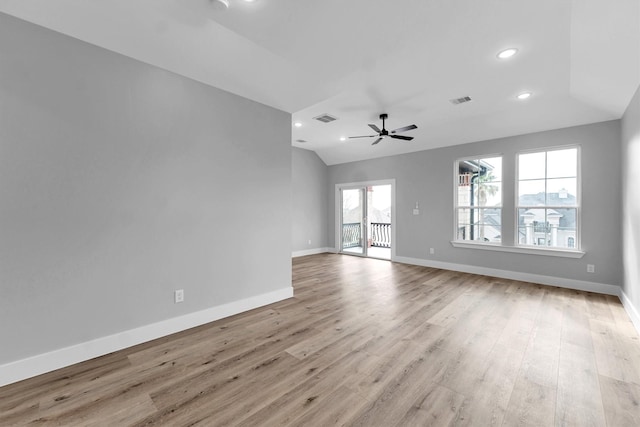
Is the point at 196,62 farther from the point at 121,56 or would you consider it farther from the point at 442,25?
the point at 442,25

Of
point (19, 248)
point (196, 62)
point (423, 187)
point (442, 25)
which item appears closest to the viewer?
point (19, 248)

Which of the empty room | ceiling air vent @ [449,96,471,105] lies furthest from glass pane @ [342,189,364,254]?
ceiling air vent @ [449,96,471,105]

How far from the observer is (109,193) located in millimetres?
2479

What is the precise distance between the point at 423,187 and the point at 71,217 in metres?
5.98

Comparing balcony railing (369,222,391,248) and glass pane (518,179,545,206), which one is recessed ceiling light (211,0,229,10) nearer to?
glass pane (518,179,545,206)

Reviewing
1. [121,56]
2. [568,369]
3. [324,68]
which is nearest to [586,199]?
[568,369]

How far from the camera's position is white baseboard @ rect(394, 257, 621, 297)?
4203 millimetres

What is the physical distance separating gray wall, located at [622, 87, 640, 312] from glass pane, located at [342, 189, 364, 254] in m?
4.96

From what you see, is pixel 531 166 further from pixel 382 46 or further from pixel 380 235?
pixel 380 235

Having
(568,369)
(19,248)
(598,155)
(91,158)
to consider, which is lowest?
(568,369)

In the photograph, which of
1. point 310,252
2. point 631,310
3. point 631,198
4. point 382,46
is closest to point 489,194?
point 631,198

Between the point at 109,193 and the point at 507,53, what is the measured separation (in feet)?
13.2

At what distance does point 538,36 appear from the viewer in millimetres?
2439

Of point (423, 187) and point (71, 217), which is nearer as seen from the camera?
point (71, 217)
